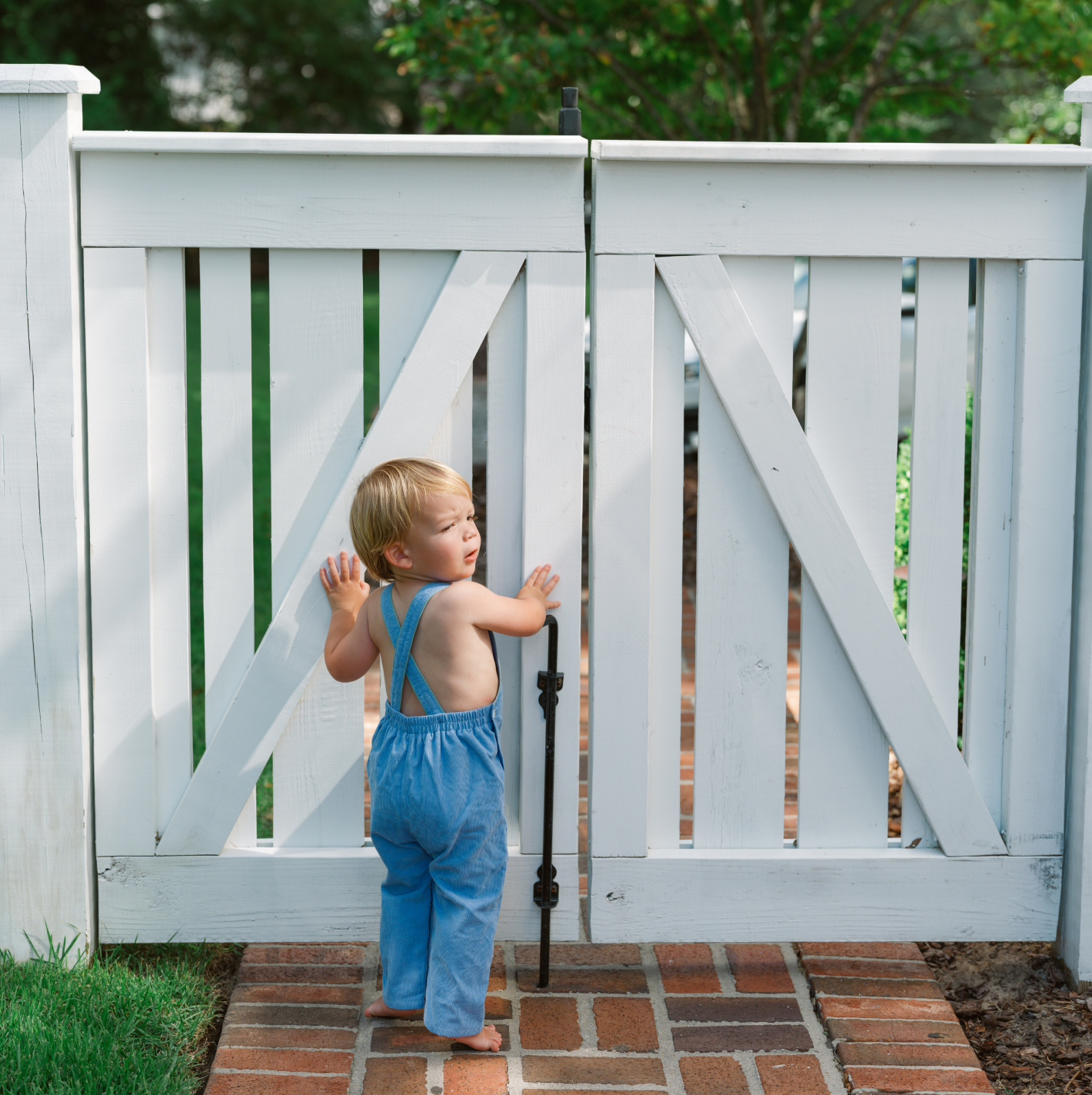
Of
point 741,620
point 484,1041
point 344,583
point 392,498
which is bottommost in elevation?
point 484,1041

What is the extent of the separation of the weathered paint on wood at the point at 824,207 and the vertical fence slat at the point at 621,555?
0.35 ft

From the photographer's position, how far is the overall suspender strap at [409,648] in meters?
2.24

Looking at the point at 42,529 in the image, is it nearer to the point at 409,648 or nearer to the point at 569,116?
the point at 409,648

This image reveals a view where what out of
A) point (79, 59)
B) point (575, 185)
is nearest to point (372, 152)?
point (575, 185)

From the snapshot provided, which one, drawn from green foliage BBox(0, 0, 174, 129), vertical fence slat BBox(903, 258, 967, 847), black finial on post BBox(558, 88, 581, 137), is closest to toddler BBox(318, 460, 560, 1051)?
black finial on post BBox(558, 88, 581, 137)

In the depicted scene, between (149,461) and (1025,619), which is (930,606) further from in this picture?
(149,461)

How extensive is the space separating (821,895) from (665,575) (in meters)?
0.80

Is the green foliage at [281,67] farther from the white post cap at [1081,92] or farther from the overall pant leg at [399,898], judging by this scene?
the overall pant leg at [399,898]

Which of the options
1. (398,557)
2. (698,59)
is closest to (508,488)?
(398,557)

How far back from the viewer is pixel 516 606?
7.63ft

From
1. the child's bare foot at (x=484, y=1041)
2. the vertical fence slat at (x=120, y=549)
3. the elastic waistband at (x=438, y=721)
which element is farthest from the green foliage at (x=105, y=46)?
the child's bare foot at (x=484, y=1041)

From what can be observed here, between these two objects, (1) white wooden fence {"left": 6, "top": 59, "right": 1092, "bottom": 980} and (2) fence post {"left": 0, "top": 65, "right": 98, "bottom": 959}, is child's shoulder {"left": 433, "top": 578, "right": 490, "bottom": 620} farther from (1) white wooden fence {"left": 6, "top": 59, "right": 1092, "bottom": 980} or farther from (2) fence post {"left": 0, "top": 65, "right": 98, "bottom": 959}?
(2) fence post {"left": 0, "top": 65, "right": 98, "bottom": 959}

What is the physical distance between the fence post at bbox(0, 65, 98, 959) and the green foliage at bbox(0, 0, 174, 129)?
50.7 feet

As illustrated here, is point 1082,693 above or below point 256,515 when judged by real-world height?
above
